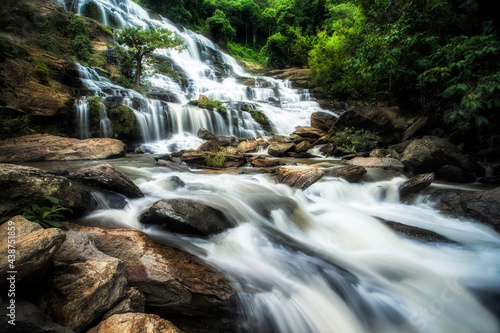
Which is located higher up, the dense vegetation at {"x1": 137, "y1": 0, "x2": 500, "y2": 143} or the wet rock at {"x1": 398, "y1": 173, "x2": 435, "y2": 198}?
the dense vegetation at {"x1": 137, "y1": 0, "x2": 500, "y2": 143}

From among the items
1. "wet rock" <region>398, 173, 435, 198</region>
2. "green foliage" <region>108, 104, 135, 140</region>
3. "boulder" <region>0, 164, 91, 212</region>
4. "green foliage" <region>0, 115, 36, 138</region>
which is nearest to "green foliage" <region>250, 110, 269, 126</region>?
"green foliage" <region>108, 104, 135, 140</region>

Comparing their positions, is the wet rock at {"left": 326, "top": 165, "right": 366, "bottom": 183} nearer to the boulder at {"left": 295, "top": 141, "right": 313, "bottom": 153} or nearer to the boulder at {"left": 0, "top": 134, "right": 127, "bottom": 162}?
the boulder at {"left": 295, "top": 141, "right": 313, "bottom": 153}

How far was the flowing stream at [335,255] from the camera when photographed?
Answer: 2238 mm

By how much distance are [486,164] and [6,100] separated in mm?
15836

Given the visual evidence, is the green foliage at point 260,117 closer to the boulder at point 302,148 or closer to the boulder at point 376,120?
the boulder at point 376,120

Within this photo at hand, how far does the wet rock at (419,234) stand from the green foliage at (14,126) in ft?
37.1

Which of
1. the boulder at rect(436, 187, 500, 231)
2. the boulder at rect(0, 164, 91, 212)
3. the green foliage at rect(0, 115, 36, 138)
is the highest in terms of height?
the green foliage at rect(0, 115, 36, 138)

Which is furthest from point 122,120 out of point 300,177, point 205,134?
point 300,177

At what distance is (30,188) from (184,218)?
1.74 metres

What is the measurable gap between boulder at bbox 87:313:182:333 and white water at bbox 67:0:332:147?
989cm

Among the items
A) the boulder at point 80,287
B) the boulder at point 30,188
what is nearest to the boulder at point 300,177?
the boulder at point 30,188

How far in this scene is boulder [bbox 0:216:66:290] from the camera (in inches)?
51.7

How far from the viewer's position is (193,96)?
1727 centimetres

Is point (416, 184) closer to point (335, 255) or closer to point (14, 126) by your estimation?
point (335, 255)
